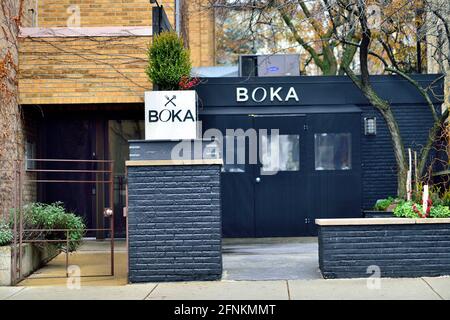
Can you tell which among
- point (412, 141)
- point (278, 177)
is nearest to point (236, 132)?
point (278, 177)

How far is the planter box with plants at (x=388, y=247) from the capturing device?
10.1m

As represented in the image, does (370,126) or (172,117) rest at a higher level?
(370,126)

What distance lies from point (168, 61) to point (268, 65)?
733 centimetres

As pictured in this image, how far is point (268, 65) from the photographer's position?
59.7 ft

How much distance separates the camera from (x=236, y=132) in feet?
51.4

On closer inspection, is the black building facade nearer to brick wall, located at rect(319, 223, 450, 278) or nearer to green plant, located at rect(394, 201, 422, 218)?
green plant, located at rect(394, 201, 422, 218)

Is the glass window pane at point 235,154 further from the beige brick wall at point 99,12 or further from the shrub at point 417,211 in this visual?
the shrub at point 417,211

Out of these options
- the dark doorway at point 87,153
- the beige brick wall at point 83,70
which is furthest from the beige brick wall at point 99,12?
the dark doorway at point 87,153

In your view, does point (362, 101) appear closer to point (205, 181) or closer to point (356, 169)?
point (356, 169)

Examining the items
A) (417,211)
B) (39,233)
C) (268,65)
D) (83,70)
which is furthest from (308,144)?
(39,233)

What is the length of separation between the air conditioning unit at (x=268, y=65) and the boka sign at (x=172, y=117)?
255 inches

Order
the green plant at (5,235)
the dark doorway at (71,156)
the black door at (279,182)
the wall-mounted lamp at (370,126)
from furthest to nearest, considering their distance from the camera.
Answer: the dark doorway at (71,156) → the wall-mounted lamp at (370,126) → the black door at (279,182) → the green plant at (5,235)

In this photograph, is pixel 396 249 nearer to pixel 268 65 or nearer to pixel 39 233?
pixel 39 233

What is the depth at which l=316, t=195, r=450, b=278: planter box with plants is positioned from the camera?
1011cm
